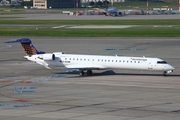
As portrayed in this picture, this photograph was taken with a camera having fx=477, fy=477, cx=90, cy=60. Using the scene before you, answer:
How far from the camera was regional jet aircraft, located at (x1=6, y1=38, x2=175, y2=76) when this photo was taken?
173ft

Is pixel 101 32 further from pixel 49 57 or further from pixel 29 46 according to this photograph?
pixel 49 57

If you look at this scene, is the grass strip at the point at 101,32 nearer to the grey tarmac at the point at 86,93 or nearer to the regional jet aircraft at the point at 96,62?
the grey tarmac at the point at 86,93

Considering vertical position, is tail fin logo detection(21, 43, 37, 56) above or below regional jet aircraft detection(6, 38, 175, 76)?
above

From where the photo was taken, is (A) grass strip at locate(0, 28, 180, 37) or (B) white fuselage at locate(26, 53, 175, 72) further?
(A) grass strip at locate(0, 28, 180, 37)

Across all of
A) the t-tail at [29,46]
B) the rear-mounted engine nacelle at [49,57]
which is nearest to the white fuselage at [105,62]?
the rear-mounted engine nacelle at [49,57]

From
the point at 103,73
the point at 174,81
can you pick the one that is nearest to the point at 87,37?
the point at 103,73

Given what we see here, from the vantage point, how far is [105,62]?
2119 inches

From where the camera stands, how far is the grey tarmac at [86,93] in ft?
116

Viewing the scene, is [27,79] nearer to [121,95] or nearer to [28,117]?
[121,95]

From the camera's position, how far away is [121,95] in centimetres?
4241

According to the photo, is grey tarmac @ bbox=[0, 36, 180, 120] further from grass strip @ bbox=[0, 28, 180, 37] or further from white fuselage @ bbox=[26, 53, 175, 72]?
grass strip @ bbox=[0, 28, 180, 37]

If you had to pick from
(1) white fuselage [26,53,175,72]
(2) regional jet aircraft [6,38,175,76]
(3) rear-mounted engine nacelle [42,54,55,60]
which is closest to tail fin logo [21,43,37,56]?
(2) regional jet aircraft [6,38,175,76]

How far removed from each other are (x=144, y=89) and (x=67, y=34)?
59.5 metres

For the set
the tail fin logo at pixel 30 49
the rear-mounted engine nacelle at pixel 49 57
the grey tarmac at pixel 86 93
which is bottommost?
the grey tarmac at pixel 86 93
